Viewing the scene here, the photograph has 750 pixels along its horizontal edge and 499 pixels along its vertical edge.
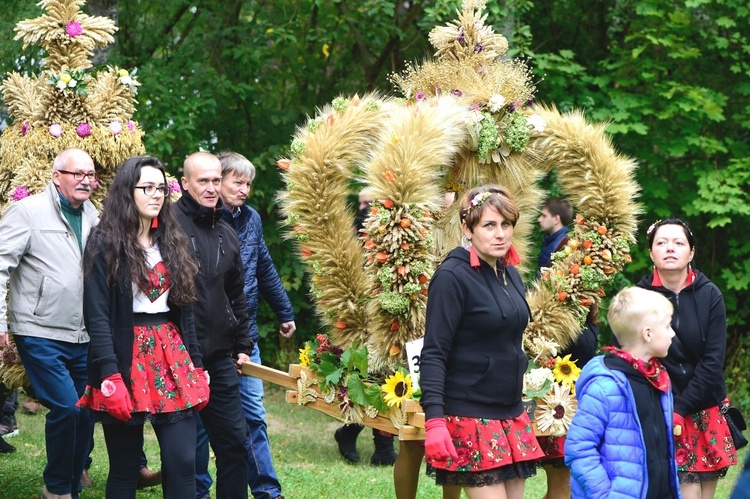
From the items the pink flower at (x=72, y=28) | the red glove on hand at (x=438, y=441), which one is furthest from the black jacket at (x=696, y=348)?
the pink flower at (x=72, y=28)

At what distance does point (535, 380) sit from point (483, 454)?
0.99 meters

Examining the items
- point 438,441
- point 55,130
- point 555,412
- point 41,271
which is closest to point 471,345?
point 438,441

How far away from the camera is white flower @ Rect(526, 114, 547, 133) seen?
538 cm

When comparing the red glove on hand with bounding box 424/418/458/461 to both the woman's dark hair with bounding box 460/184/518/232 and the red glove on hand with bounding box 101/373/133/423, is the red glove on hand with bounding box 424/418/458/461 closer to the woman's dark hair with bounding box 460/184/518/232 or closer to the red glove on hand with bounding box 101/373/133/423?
the woman's dark hair with bounding box 460/184/518/232

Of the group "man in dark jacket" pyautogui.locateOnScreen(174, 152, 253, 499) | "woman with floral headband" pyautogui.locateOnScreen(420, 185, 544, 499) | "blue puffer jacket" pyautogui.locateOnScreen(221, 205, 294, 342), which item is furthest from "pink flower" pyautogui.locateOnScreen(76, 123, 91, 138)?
"woman with floral headband" pyautogui.locateOnScreen(420, 185, 544, 499)

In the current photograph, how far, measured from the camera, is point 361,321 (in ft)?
16.9

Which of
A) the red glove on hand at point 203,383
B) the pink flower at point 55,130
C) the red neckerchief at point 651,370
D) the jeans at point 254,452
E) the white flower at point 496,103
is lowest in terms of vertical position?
the jeans at point 254,452

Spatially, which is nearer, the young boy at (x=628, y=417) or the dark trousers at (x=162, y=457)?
the young boy at (x=628, y=417)

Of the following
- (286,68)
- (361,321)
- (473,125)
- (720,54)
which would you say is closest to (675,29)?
(720,54)

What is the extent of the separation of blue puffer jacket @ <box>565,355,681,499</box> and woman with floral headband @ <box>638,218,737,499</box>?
125 centimetres

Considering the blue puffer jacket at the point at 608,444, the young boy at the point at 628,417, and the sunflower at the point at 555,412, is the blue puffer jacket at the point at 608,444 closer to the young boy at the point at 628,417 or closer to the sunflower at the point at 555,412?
the young boy at the point at 628,417

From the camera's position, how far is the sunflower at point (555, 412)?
4.84m

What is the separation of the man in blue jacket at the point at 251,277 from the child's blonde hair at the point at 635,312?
2492mm

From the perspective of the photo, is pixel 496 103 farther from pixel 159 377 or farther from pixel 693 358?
pixel 159 377
